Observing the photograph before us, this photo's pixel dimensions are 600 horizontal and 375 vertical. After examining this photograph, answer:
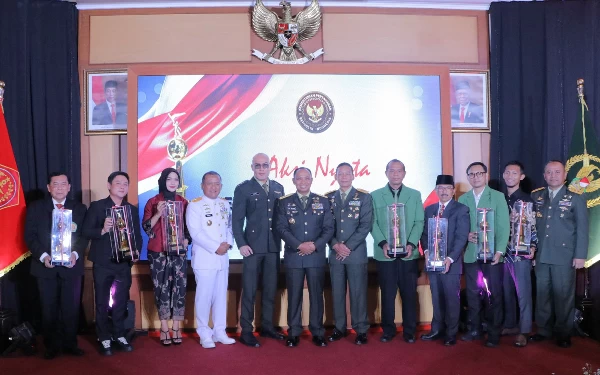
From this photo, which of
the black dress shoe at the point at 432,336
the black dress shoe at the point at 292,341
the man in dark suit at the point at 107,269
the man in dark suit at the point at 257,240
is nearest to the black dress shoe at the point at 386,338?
the black dress shoe at the point at 432,336

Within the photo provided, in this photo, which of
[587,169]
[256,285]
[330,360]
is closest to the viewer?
[330,360]

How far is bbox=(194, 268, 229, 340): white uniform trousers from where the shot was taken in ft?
14.2

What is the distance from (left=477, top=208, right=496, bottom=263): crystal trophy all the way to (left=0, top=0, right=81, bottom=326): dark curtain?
3570 mm

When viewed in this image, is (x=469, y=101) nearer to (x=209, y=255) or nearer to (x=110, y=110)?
(x=209, y=255)

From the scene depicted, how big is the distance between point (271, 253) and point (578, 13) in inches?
148

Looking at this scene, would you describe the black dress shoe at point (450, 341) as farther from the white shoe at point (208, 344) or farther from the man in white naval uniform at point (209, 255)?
the white shoe at point (208, 344)

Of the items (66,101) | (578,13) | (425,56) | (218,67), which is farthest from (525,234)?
(66,101)

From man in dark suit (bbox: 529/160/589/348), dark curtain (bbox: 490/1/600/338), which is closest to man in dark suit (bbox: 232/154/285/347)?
man in dark suit (bbox: 529/160/589/348)

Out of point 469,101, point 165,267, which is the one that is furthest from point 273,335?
point 469,101

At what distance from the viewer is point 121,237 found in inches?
162

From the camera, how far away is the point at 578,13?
524 cm

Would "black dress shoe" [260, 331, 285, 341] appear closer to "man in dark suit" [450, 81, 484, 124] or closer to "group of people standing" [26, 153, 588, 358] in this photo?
"group of people standing" [26, 153, 588, 358]

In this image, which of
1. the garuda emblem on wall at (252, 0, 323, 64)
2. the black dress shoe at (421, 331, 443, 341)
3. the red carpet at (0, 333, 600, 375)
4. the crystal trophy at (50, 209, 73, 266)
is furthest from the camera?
the garuda emblem on wall at (252, 0, 323, 64)

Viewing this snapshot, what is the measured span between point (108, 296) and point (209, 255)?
2.71 feet
